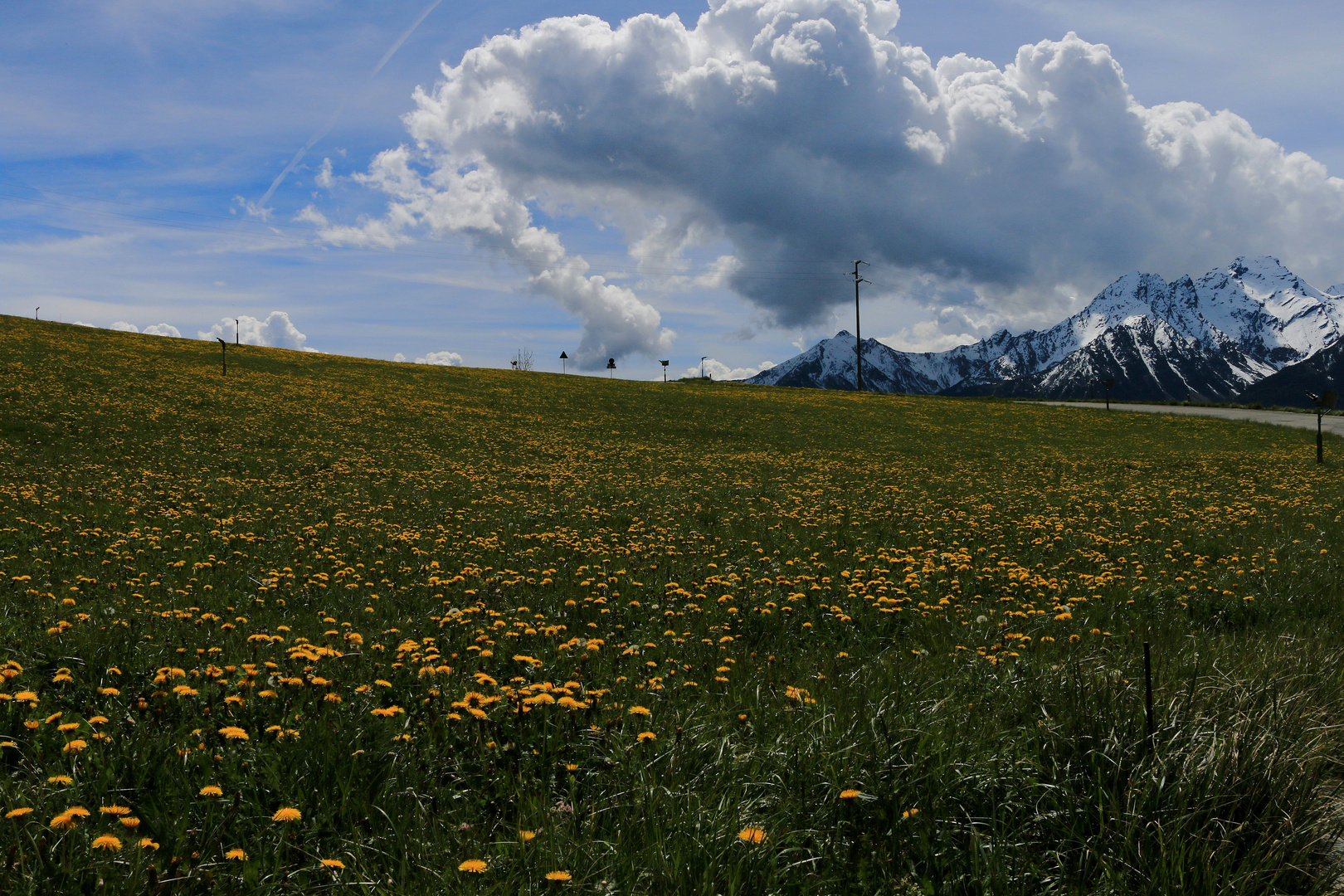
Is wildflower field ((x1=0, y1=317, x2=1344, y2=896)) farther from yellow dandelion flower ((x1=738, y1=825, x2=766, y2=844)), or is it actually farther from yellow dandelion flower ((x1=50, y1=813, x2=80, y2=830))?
yellow dandelion flower ((x1=50, y1=813, x2=80, y2=830))

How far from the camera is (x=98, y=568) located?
882 cm

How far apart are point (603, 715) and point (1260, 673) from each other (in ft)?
14.3

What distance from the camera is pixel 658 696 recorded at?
469 centimetres

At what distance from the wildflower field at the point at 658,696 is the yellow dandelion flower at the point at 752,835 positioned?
17mm

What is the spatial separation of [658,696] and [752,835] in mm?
1827

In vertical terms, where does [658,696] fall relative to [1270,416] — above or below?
below

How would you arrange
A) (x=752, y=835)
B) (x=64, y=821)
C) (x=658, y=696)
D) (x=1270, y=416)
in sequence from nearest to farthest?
(x=64, y=821) < (x=752, y=835) < (x=658, y=696) < (x=1270, y=416)

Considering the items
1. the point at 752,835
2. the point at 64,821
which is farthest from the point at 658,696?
the point at 64,821

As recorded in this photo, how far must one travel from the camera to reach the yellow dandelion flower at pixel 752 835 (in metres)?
2.89

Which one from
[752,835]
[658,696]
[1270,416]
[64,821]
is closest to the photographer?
[64,821]

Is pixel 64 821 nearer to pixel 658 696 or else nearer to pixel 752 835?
pixel 752 835

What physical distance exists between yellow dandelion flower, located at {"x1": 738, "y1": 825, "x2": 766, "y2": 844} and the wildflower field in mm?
17

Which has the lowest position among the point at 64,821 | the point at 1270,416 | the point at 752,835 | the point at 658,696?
the point at 658,696

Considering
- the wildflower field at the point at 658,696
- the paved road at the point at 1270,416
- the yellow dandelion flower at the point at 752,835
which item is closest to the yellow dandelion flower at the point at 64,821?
the wildflower field at the point at 658,696
